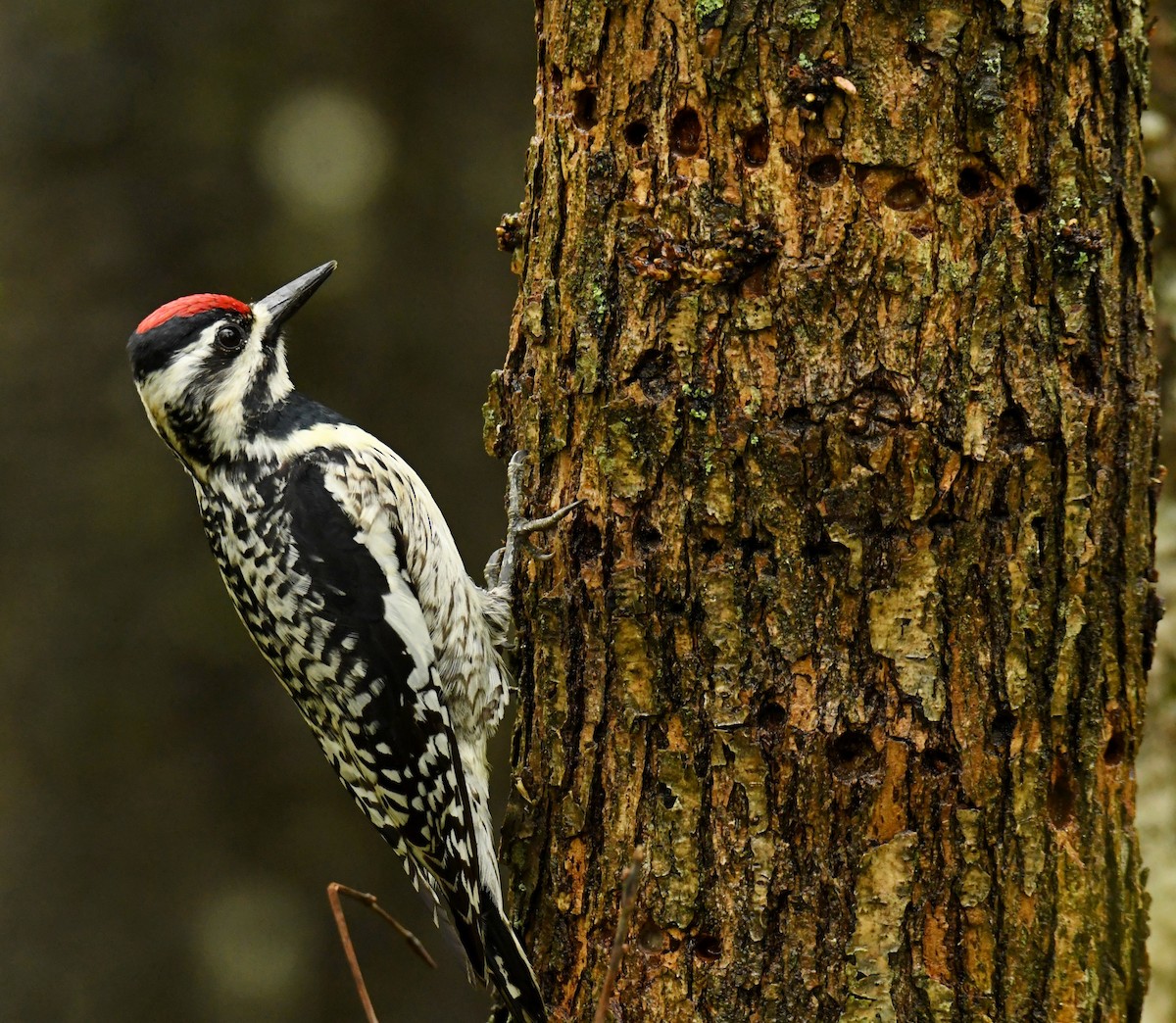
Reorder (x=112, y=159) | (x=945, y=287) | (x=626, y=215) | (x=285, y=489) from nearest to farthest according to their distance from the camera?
(x=945, y=287)
(x=626, y=215)
(x=285, y=489)
(x=112, y=159)

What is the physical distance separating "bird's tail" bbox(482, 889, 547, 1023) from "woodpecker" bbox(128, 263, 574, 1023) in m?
0.34

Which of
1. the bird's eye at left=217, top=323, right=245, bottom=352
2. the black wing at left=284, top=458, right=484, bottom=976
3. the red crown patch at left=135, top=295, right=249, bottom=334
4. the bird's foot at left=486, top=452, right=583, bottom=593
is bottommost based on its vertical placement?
the black wing at left=284, top=458, right=484, bottom=976

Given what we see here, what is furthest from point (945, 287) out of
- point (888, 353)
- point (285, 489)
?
point (285, 489)

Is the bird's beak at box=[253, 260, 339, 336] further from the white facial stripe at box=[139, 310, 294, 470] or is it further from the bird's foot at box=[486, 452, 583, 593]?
the bird's foot at box=[486, 452, 583, 593]

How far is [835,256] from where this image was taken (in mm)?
2518

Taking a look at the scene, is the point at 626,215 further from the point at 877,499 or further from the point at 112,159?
the point at 112,159

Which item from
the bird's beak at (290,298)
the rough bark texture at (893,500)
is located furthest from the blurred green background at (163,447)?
the rough bark texture at (893,500)

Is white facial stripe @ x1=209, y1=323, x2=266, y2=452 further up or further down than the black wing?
further up

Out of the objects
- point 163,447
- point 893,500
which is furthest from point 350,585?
point 163,447

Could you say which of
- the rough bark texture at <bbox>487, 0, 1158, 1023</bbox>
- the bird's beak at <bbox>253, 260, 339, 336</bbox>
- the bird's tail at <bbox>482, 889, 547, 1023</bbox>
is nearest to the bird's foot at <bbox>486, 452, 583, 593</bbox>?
the rough bark texture at <bbox>487, 0, 1158, 1023</bbox>

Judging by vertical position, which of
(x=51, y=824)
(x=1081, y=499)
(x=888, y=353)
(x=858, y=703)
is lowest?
(x=51, y=824)

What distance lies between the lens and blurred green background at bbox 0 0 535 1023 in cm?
565

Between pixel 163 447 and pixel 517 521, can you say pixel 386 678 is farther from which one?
pixel 163 447

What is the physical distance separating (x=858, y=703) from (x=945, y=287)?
0.82m
